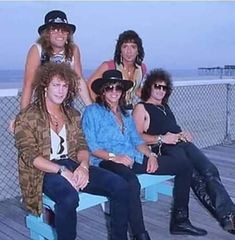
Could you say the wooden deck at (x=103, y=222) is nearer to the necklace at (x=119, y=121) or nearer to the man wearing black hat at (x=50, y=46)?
the necklace at (x=119, y=121)

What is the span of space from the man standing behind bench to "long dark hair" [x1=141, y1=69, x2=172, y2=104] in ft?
2.35

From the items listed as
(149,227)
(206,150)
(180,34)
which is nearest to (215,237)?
(149,227)

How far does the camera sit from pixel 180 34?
11.2m

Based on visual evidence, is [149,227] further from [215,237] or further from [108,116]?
[108,116]

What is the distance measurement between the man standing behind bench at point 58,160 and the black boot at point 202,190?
710 mm

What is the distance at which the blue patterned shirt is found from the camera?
2787 mm

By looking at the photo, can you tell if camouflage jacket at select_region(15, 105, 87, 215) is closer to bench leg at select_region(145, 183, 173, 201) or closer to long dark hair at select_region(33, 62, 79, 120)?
long dark hair at select_region(33, 62, 79, 120)

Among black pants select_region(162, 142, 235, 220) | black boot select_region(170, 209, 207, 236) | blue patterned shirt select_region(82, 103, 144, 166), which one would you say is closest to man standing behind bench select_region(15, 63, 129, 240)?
blue patterned shirt select_region(82, 103, 144, 166)

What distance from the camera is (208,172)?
2898 mm

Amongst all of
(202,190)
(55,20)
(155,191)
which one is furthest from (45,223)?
(55,20)

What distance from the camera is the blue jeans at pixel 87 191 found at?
2.29m

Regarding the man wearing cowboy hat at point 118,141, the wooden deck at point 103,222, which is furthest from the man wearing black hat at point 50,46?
the wooden deck at point 103,222

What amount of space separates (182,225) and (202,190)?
28cm

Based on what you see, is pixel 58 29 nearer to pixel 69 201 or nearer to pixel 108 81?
pixel 108 81
